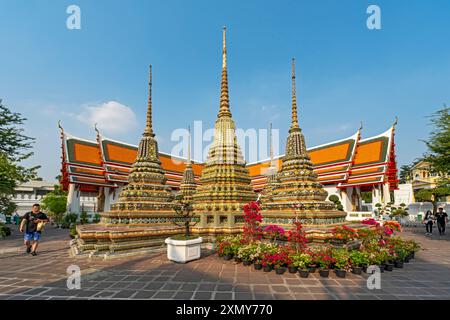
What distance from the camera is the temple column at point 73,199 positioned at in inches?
1120

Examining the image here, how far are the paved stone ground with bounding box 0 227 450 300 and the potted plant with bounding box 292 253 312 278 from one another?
0.73 ft

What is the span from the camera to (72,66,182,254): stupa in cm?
993

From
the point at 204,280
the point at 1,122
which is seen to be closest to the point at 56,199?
the point at 1,122

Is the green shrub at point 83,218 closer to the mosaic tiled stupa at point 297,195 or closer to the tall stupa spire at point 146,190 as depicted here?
the tall stupa spire at point 146,190

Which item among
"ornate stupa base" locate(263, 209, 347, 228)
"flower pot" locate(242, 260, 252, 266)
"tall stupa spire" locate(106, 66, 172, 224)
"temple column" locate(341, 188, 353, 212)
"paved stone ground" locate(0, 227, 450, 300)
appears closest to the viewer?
"paved stone ground" locate(0, 227, 450, 300)

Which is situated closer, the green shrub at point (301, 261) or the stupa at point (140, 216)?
the green shrub at point (301, 261)

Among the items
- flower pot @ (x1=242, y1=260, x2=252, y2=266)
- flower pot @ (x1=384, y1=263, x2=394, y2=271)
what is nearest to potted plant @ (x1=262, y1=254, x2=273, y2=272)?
flower pot @ (x1=242, y1=260, x2=252, y2=266)

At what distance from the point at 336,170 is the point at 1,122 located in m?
33.8

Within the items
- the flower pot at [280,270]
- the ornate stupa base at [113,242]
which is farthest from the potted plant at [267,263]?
the ornate stupa base at [113,242]

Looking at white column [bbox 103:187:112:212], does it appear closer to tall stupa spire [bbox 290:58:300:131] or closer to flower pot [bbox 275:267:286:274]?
tall stupa spire [bbox 290:58:300:131]

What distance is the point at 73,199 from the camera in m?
28.7

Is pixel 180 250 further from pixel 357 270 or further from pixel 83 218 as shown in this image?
pixel 83 218

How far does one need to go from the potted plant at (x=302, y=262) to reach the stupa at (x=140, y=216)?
695cm

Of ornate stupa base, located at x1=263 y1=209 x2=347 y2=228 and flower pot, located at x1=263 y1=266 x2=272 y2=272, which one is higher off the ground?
ornate stupa base, located at x1=263 y1=209 x2=347 y2=228
